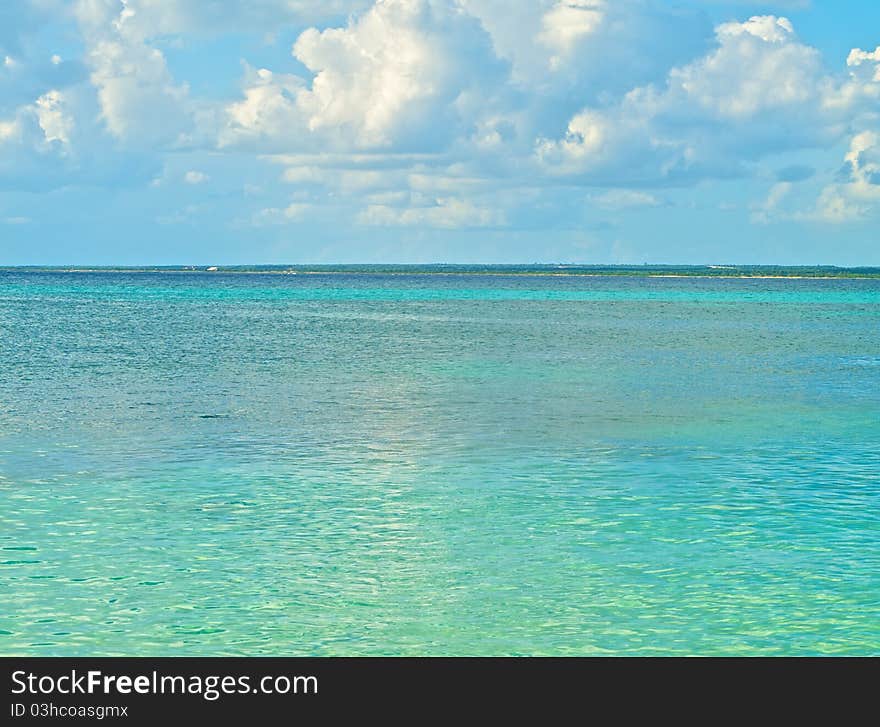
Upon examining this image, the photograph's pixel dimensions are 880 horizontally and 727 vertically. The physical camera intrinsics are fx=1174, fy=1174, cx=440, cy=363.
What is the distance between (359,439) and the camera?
86.1 ft

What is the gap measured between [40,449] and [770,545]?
14794 millimetres

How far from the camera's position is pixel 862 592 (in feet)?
49.2

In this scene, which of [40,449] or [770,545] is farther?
[40,449]

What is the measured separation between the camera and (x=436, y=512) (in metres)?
19.0

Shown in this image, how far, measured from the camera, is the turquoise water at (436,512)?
44.8ft

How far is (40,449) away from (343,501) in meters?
7.96

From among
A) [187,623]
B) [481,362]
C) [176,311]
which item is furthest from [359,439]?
[176,311]

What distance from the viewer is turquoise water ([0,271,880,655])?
13648mm

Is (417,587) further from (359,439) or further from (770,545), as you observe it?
(359,439)

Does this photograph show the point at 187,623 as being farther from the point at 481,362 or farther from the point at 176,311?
the point at 176,311
